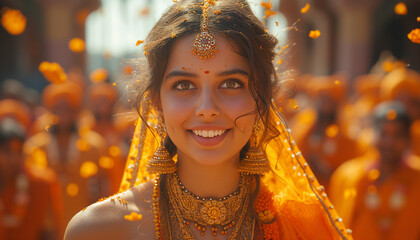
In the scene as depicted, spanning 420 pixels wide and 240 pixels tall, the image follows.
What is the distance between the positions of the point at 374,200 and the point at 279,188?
2.18 metres

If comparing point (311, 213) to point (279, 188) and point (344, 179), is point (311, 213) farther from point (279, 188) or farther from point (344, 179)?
point (344, 179)

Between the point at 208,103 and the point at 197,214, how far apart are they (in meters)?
0.45

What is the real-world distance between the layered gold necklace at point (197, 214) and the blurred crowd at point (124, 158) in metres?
0.48

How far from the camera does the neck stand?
1.80m

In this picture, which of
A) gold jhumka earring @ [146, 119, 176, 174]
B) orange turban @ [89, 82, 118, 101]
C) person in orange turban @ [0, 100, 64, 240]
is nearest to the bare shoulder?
gold jhumka earring @ [146, 119, 176, 174]

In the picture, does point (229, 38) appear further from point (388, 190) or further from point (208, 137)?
point (388, 190)

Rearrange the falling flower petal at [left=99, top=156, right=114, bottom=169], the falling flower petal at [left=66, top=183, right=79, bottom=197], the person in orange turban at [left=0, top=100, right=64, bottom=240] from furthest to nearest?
the falling flower petal at [left=99, top=156, right=114, bottom=169], the falling flower petal at [left=66, top=183, right=79, bottom=197], the person in orange turban at [left=0, top=100, right=64, bottom=240]

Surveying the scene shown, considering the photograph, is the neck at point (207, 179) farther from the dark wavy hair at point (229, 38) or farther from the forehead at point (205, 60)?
the forehead at point (205, 60)

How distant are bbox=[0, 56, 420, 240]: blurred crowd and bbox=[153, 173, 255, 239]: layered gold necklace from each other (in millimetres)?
479

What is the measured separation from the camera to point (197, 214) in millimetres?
1746

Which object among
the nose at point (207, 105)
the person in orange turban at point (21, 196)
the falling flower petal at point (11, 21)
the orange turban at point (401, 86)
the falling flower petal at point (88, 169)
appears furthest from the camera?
the orange turban at point (401, 86)

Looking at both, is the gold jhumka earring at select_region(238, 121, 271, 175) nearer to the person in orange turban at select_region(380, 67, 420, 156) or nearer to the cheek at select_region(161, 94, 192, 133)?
the cheek at select_region(161, 94, 192, 133)

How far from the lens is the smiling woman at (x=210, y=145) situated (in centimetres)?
165

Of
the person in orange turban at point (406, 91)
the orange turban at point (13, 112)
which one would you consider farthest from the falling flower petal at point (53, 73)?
the person in orange turban at point (406, 91)
